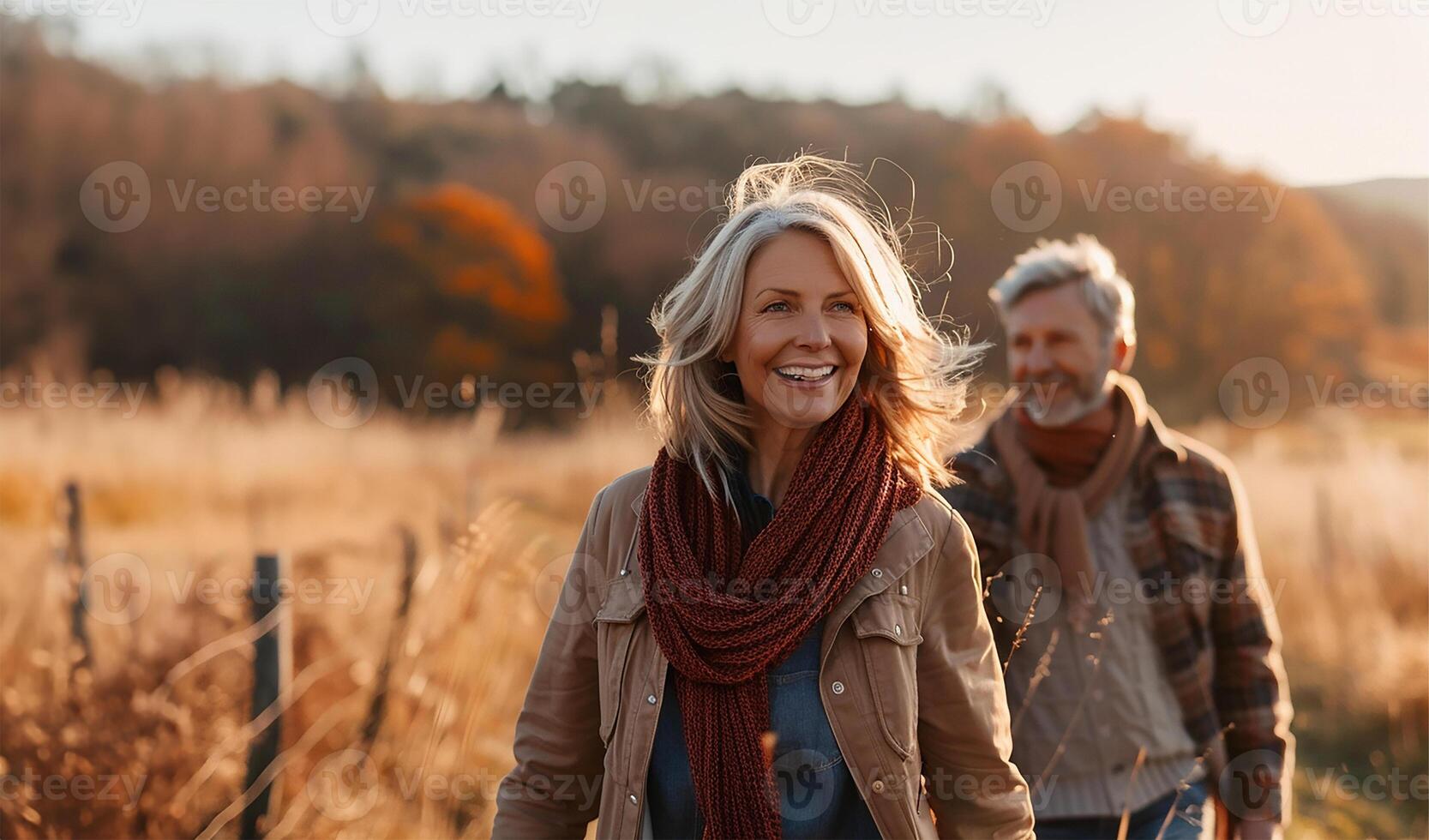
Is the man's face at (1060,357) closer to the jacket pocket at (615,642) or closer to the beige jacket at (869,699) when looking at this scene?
the beige jacket at (869,699)

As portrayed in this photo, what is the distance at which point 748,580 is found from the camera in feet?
7.23

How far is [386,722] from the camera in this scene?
4.13m

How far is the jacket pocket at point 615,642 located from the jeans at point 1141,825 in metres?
1.42

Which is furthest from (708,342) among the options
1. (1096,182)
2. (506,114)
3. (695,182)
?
(506,114)

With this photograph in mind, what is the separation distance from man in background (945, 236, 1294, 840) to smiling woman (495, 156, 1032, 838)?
93cm

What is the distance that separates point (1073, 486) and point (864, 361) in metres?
1.26

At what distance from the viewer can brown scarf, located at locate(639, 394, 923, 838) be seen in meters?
2.09

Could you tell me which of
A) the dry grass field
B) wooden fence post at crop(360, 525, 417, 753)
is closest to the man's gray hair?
the dry grass field

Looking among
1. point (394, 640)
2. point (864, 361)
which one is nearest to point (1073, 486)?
point (864, 361)

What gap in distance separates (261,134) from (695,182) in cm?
848

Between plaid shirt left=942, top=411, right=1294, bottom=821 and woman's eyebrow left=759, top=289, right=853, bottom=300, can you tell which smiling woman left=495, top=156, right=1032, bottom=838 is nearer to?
woman's eyebrow left=759, top=289, right=853, bottom=300

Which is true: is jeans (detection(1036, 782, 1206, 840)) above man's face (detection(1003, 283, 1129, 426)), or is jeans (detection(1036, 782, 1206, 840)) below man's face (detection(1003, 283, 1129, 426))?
below

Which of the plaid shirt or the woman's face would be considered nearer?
the woman's face

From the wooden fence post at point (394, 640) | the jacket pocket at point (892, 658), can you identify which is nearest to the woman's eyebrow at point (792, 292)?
the jacket pocket at point (892, 658)
